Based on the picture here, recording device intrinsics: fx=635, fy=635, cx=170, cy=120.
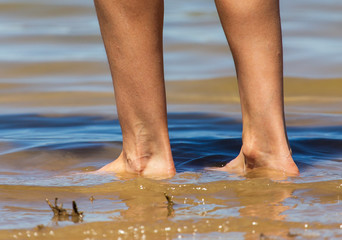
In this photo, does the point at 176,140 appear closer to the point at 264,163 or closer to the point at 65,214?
the point at 264,163

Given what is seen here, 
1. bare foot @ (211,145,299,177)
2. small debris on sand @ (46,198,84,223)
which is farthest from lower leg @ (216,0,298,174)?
small debris on sand @ (46,198,84,223)

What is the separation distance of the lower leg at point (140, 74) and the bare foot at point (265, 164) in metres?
0.20

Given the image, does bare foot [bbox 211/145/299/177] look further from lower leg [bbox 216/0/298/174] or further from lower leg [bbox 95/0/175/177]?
lower leg [bbox 95/0/175/177]

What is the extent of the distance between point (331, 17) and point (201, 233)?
4436mm

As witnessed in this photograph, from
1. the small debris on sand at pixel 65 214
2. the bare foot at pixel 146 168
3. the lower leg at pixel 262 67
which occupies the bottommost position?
the small debris on sand at pixel 65 214

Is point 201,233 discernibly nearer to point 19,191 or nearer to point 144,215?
point 144,215

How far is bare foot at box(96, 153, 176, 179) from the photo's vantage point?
5.72 feet

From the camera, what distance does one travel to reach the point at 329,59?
388 centimetres

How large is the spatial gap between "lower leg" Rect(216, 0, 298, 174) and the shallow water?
0.30 ft

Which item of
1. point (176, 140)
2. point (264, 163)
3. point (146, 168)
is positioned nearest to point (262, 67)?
point (264, 163)

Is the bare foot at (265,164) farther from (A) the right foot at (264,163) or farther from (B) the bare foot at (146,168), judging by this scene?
(B) the bare foot at (146,168)

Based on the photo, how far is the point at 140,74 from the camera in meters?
1.72

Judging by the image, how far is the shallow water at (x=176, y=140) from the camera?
48.8 inches

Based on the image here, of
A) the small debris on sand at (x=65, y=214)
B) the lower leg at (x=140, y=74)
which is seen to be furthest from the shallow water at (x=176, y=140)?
the lower leg at (x=140, y=74)
